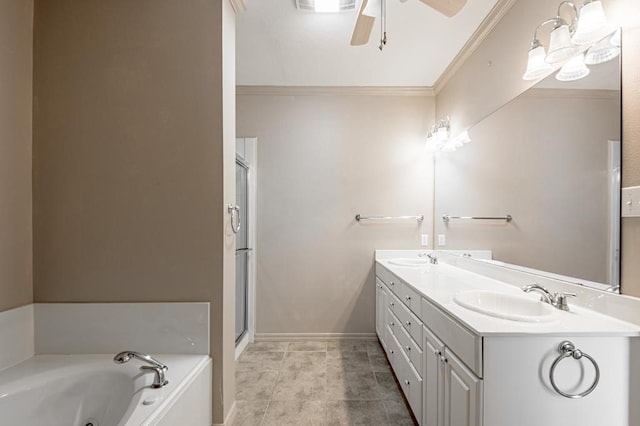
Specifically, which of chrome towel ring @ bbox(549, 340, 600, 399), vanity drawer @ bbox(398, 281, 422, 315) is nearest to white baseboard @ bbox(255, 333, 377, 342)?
vanity drawer @ bbox(398, 281, 422, 315)

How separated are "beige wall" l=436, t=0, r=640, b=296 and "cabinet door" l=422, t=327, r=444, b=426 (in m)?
0.79

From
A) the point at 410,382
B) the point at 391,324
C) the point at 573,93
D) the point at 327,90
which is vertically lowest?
the point at 410,382

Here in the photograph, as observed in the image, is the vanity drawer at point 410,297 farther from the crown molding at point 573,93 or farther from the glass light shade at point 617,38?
the glass light shade at point 617,38

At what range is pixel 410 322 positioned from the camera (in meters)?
1.87

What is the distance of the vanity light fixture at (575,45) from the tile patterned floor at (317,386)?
212 centimetres

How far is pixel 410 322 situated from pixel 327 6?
6.95ft

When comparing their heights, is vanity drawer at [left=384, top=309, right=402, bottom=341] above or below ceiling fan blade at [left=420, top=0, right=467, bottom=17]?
below

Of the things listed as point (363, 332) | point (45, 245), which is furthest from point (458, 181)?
point (45, 245)

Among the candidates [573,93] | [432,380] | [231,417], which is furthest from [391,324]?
[573,93]

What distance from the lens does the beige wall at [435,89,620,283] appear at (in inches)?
50.1

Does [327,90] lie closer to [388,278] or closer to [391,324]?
[388,278]

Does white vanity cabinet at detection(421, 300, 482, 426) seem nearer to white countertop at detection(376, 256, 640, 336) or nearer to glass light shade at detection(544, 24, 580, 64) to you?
white countertop at detection(376, 256, 640, 336)

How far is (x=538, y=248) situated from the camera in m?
1.60

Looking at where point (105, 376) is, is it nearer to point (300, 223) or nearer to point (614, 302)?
point (300, 223)
